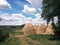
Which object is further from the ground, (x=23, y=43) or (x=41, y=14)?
(x=41, y=14)

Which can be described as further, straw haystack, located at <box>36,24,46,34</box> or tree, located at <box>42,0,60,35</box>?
straw haystack, located at <box>36,24,46,34</box>

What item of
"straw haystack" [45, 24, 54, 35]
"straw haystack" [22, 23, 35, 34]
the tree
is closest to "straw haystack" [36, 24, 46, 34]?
"straw haystack" [45, 24, 54, 35]

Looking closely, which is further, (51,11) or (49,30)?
(49,30)

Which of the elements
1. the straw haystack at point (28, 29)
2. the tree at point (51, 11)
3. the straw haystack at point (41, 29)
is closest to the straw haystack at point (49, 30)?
the straw haystack at point (41, 29)

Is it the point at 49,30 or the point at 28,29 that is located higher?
the point at 28,29

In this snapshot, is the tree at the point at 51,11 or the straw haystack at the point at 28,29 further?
the straw haystack at the point at 28,29

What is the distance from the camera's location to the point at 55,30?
1425 inches

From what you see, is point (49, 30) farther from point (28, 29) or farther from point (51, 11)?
point (51, 11)

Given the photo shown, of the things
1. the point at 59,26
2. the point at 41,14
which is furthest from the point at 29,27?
the point at 59,26

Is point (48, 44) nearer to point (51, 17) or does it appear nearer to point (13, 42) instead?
point (13, 42)

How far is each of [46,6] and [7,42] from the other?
10.7 metres

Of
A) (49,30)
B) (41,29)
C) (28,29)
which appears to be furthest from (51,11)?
(28,29)

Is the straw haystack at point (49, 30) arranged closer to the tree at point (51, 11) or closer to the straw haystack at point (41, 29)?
the straw haystack at point (41, 29)

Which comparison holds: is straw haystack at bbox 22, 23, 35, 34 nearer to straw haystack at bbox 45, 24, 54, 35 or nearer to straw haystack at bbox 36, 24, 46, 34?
straw haystack at bbox 36, 24, 46, 34
